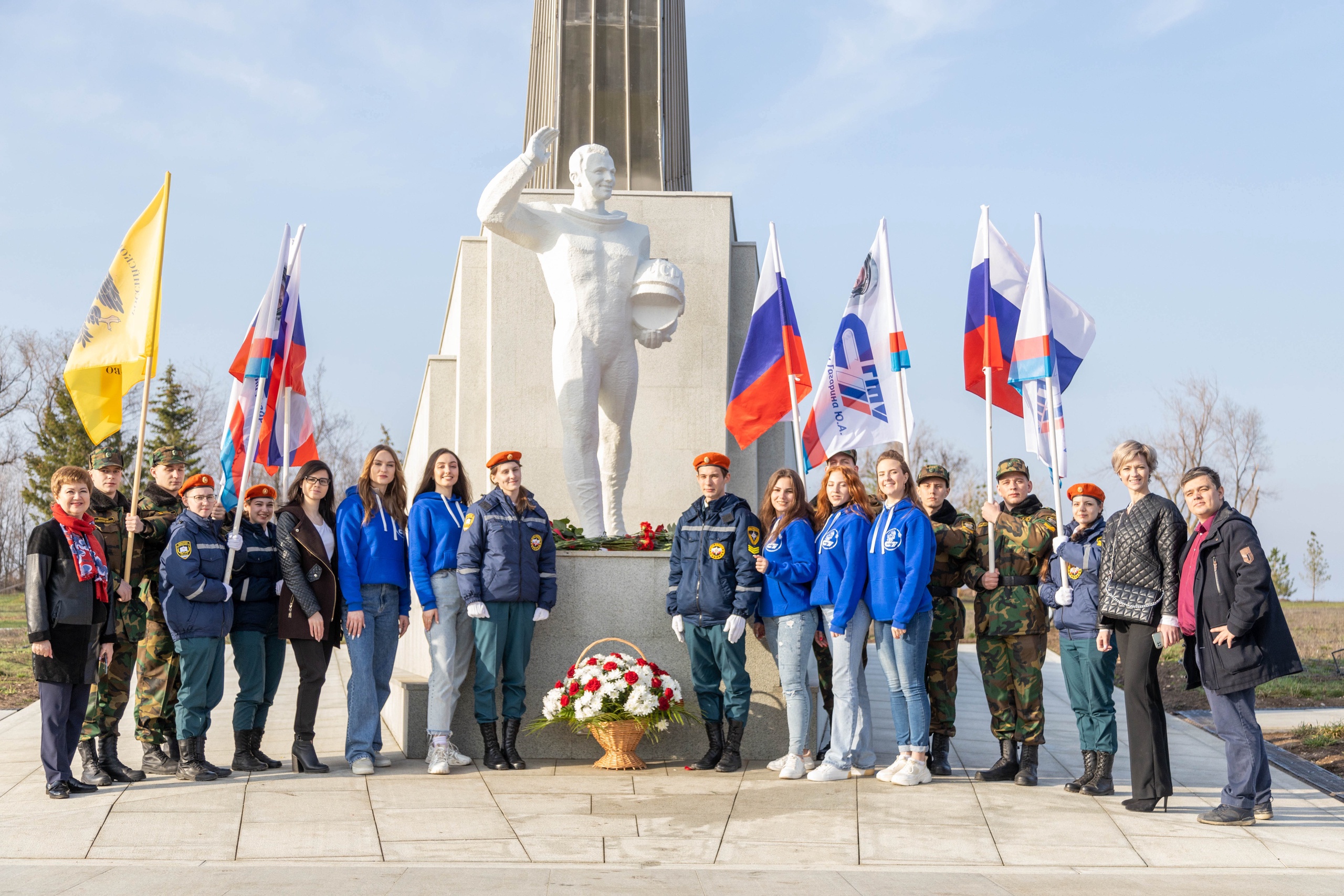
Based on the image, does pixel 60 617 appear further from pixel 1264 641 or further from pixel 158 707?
pixel 1264 641

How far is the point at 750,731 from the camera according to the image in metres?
7.04

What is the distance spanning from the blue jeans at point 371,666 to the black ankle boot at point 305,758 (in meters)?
0.17

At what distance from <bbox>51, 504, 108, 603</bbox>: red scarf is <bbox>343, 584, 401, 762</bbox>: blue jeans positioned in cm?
126

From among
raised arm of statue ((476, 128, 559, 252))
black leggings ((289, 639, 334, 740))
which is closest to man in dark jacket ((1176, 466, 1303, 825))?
raised arm of statue ((476, 128, 559, 252))

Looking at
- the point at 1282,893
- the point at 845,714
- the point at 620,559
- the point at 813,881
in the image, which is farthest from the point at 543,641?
the point at 1282,893

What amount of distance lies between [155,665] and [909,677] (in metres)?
4.16

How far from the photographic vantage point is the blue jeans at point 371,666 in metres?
6.55

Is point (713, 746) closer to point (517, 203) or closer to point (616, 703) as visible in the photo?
point (616, 703)

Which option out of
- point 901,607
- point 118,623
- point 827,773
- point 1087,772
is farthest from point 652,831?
point 118,623

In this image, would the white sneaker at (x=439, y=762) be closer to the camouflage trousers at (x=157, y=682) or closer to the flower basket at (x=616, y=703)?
the flower basket at (x=616, y=703)

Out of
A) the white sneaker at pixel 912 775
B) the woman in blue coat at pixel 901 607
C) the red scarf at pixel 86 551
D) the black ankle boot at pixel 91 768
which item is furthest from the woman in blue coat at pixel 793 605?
the black ankle boot at pixel 91 768

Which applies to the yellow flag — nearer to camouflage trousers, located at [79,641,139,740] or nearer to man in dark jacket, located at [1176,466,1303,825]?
camouflage trousers, located at [79,641,139,740]

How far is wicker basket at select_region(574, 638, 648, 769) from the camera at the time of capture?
6.57 m

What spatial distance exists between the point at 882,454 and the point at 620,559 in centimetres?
177
